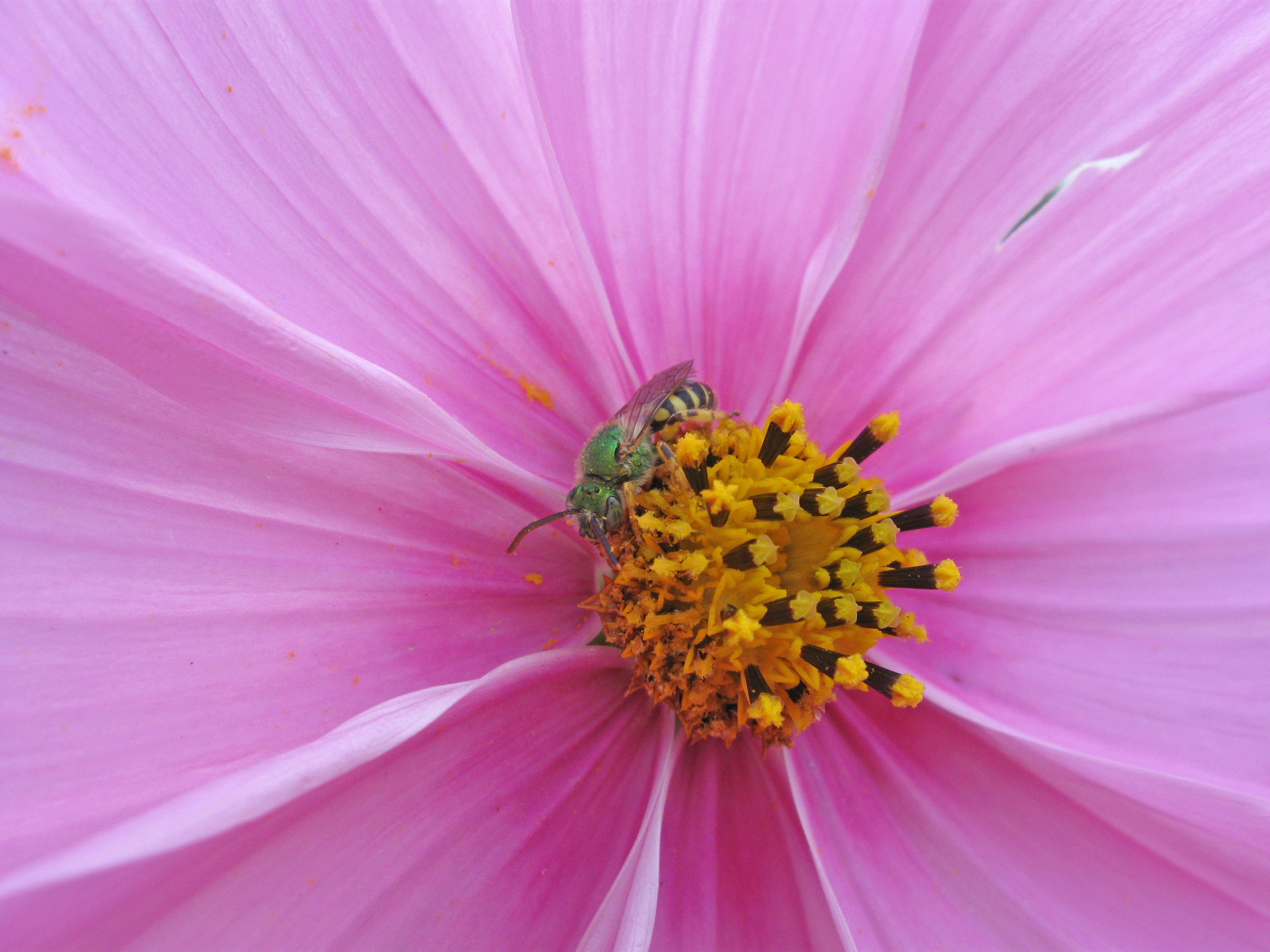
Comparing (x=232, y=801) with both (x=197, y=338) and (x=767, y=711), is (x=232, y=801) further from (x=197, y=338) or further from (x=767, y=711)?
(x=767, y=711)

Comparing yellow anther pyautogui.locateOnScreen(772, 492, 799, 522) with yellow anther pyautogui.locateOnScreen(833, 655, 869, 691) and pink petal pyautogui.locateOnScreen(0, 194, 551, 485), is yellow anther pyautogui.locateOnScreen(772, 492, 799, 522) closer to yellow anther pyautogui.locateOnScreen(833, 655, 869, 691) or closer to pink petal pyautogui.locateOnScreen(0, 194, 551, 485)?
yellow anther pyautogui.locateOnScreen(833, 655, 869, 691)

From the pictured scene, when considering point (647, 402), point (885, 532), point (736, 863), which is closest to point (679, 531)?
point (647, 402)

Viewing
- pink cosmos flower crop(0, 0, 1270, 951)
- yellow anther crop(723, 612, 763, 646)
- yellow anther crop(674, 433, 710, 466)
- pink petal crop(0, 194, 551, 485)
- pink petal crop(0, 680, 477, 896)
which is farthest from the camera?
yellow anther crop(674, 433, 710, 466)

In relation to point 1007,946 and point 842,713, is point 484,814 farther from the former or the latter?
point 1007,946

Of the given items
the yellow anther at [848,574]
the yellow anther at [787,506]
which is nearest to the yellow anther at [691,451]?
the yellow anther at [787,506]

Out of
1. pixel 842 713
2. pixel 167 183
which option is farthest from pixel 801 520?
pixel 167 183

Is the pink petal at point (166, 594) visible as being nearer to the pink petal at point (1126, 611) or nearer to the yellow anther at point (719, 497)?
the yellow anther at point (719, 497)

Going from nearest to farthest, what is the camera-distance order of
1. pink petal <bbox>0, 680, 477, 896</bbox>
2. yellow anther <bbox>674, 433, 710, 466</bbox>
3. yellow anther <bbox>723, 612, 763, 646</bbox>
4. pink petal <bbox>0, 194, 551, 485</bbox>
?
1. pink petal <bbox>0, 680, 477, 896</bbox>
2. pink petal <bbox>0, 194, 551, 485</bbox>
3. yellow anther <bbox>723, 612, 763, 646</bbox>
4. yellow anther <bbox>674, 433, 710, 466</bbox>

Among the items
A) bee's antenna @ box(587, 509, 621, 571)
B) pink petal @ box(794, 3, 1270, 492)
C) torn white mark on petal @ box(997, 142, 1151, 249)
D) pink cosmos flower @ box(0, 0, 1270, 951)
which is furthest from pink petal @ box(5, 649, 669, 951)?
torn white mark on petal @ box(997, 142, 1151, 249)
